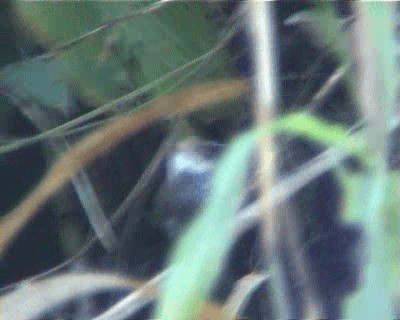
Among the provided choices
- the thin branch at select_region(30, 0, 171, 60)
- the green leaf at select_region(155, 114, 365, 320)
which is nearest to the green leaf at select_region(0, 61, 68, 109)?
the thin branch at select_region(30, 0, 171, 60)

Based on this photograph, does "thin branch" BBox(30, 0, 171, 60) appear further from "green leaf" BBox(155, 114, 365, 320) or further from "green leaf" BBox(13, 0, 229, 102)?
"green leaf" BBox(155, 114, 365, 320)

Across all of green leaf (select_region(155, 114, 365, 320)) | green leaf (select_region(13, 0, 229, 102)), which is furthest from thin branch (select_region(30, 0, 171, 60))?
green leaf (select_region(155, 114, 365, 320))

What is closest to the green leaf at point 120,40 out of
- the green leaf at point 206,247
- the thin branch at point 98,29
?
the thin branch at point 98,29

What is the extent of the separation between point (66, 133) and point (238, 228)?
0.16m

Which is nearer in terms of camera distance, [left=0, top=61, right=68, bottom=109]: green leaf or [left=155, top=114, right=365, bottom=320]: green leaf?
[left=155, top=114, right=365, bottom=320]: green leaf

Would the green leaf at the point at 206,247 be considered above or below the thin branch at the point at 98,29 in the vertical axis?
below

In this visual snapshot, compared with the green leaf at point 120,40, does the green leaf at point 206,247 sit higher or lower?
lower

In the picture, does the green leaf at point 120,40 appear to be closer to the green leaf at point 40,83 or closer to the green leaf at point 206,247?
the green leaf at point 40,83

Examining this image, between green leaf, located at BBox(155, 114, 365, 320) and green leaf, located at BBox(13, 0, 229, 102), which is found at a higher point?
green leaf, located at BBox(13, 0, 229, 102)

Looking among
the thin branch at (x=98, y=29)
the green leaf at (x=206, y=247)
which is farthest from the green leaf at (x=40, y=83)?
the green leaf at (x=206, y=247)

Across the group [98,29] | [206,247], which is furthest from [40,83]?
[206,247]

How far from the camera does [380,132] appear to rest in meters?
0.40

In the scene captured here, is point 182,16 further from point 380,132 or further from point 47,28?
point 380,132

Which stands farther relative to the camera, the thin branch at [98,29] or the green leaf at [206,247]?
the thin branch at [98,29]
